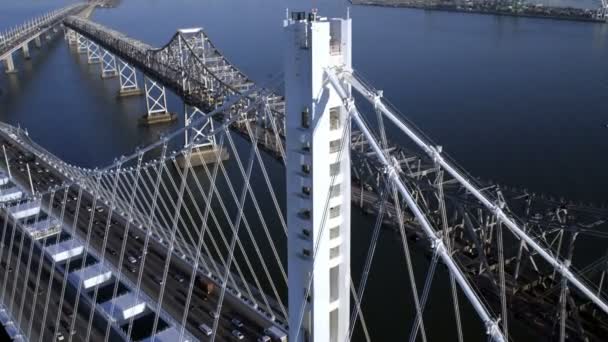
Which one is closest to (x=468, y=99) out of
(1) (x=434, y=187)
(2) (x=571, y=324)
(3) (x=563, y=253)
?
(3) (x=563, y=253)

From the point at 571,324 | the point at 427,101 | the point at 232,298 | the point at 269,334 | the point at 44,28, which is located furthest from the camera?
the point at 44,28

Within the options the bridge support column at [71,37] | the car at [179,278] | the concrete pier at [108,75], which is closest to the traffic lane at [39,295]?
the car at [179,278]

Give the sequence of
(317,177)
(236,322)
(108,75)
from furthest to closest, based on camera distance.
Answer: (108,75)
(236,322)
(317,177)

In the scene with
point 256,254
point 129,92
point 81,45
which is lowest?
point 256,254

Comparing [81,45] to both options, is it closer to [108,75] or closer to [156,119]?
[108,75]

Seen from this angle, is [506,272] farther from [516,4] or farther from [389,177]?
[516,4]

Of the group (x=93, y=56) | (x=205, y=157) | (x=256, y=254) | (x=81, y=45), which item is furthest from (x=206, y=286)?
(x=81, y=45)
